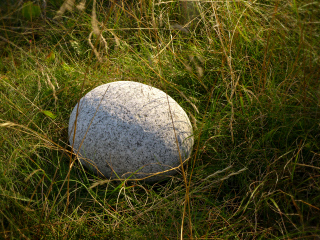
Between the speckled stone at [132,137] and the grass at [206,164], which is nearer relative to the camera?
the grass at [206,164]

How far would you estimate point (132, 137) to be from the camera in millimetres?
1973

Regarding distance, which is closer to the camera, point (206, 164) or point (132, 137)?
point (132, 137)

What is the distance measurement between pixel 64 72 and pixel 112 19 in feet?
2.99

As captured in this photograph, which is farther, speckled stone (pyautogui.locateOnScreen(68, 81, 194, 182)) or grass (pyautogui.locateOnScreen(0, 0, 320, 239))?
speckled stone (pyautogui.locateOnScreen(68, 81, 194, 182))

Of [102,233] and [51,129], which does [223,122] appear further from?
[51,129]

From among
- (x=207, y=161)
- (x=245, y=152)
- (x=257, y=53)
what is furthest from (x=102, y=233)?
(x=257, y=53)

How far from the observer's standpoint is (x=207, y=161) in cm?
217

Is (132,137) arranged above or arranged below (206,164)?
above

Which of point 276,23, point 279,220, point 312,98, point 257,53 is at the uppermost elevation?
point 276,23

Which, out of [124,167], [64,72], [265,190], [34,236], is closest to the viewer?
[34,236]

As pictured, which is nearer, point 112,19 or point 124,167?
point 124,167

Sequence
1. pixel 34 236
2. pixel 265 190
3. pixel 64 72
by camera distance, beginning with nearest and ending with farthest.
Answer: pixel 34 236, pixel 265 190, pixel 64 72

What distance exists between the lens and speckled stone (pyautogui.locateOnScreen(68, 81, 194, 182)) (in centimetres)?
198

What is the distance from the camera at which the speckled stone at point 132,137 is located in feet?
6.48
